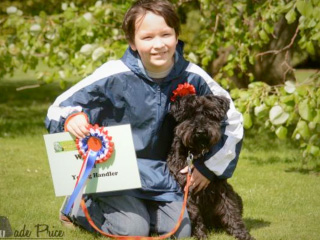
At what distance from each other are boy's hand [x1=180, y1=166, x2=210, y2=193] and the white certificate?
16.9 inches

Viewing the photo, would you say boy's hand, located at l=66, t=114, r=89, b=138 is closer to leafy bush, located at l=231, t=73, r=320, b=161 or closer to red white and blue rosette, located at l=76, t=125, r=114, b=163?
red white and blue rosette, located at l=76, t=125, r=114, b=163

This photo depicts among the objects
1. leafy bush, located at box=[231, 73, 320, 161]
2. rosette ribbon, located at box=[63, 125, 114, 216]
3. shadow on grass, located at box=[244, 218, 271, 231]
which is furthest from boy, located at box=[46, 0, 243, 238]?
leafy bush, located at box=[231, 73, 320, 161]

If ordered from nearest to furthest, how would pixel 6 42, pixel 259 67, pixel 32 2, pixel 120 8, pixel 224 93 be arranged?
pixel 224 93, pixel 120 8, pixel 6 42, pixel 259 67, pixel 32 2

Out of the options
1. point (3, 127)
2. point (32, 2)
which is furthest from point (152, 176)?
point (32, 2)

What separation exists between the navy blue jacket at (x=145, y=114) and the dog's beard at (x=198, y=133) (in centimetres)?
18

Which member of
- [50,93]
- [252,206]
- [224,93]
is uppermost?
[224,93]

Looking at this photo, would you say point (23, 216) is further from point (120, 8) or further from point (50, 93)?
point (50, 93)

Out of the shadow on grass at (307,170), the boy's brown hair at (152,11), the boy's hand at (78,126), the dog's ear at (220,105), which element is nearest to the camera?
the boy's hand at (78,126)

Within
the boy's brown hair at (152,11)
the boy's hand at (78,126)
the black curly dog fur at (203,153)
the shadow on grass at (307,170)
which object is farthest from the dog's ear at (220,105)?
the shadow on grass at (307,170)

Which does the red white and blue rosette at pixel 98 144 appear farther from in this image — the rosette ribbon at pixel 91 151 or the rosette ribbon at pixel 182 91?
the rosette ribbon at pixel 182 91

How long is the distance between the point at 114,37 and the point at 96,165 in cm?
383

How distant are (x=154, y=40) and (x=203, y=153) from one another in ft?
2.85

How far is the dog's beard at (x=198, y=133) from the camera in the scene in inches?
144

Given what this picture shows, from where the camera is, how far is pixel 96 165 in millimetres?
3746
